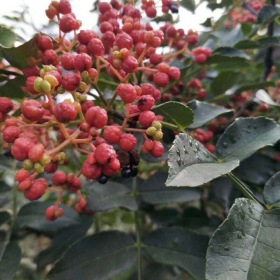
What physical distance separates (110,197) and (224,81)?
0.54 metres

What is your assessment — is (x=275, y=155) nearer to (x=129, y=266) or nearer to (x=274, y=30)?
(x=274, y=30)

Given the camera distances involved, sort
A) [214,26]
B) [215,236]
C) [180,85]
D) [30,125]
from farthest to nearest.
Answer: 1. [214,26]
2. [180,85]
3. [30,125]
4. [215,236]

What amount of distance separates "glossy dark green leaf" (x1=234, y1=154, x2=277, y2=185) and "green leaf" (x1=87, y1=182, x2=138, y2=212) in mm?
340

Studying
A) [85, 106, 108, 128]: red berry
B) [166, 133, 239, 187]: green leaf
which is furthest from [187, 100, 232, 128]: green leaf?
[85, 106, 108, 128]: red berry

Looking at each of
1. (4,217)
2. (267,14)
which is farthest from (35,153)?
(267,14)

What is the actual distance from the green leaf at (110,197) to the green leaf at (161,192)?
49 mm

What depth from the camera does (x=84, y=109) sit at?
39.6 inches

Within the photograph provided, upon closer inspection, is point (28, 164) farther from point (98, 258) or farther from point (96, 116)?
point (98, 258)

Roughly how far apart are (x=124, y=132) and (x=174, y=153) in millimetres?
247

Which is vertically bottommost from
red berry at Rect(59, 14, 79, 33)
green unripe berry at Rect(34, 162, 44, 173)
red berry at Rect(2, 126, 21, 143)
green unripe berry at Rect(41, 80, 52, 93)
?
green unripe berry at Rect(34, 162, 44, 173)

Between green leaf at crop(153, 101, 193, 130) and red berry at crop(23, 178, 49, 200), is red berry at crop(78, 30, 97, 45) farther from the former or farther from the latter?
red berry at crop(23, 178, 49, 200)

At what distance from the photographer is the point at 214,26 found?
1.67m

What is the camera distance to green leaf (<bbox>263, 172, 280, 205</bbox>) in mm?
939

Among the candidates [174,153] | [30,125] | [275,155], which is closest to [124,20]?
[30,125]
